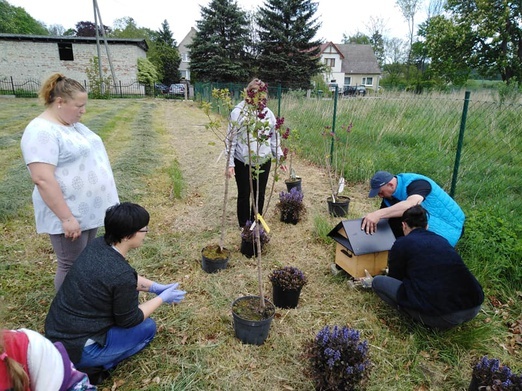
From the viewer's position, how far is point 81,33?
45.3 metres

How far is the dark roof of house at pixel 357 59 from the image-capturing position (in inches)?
1798

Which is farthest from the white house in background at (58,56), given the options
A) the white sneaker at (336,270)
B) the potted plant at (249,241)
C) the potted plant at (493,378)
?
the potted plant at (493,378)

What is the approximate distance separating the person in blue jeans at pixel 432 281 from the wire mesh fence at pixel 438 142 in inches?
73.7

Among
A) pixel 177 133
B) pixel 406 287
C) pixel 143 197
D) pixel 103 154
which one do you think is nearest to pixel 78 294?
pixel 103 154

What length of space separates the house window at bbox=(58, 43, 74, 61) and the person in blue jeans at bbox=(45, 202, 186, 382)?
95.2 ft

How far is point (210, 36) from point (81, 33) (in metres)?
28.9

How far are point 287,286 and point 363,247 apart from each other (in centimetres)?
73

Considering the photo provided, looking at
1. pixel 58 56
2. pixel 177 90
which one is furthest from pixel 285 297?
pixel 58 56

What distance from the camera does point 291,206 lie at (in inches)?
164

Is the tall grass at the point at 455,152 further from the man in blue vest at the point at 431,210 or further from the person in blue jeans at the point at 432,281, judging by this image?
the person in blue jeans at the point at 432,281

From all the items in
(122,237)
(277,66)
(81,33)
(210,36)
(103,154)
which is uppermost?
(81,33)

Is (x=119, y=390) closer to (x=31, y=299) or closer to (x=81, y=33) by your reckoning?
(x=31, y=299)

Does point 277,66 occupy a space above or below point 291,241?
above

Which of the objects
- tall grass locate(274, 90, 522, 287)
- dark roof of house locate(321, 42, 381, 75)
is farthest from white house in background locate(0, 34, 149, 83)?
dark roof of house locate(321, 42, 381, 75)
